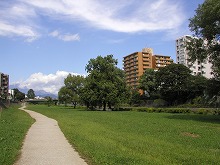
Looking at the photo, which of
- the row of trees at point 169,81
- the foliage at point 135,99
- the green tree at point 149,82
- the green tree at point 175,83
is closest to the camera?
the row of trees at point 169,81

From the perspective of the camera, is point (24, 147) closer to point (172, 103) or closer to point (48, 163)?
point (48, 163)

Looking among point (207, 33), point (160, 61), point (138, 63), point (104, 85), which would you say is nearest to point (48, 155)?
point (207, 33)

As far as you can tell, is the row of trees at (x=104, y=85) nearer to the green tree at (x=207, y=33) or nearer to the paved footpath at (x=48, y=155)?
the green tree at (x=207, y=33)

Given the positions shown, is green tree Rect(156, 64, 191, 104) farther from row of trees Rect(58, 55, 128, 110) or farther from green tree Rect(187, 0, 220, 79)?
green tree Rect(187, 0, 220, 79)

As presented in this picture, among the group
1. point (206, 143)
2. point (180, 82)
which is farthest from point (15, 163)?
point (180, 82)

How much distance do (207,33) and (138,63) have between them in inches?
5615

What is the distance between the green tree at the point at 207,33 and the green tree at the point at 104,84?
126 feet

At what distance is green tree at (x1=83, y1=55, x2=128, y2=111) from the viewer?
71562 millimetres

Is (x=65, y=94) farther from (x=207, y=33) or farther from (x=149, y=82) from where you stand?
(x=207, y=33)

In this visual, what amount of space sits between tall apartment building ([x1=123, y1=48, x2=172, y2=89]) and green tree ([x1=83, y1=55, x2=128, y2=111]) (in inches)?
3669

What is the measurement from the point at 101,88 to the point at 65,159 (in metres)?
60.7

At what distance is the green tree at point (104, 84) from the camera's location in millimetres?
71562

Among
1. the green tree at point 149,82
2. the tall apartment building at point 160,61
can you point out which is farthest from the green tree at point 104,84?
the tall apartment building at point 160,61

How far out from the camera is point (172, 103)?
10088cm
